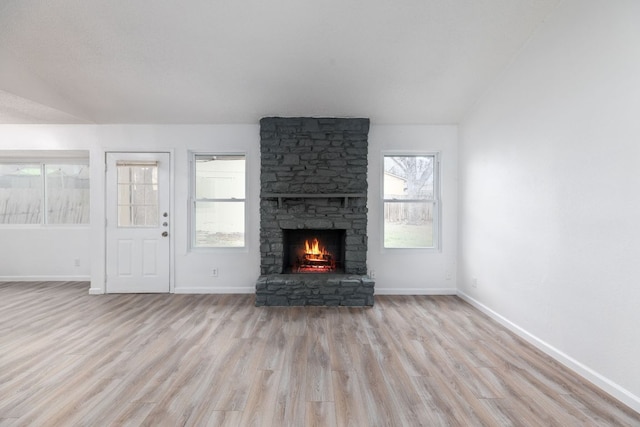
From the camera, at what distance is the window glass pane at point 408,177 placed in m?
4.88

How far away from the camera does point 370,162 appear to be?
476 centimetres

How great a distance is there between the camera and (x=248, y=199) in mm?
4746

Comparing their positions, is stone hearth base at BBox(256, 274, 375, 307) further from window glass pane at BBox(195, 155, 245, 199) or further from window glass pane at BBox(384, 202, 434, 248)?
window glass pane at BBox(195, 155, 245, 199)

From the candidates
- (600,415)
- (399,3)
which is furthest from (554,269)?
(399,3)

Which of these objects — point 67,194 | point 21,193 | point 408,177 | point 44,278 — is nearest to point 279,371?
point 408,177

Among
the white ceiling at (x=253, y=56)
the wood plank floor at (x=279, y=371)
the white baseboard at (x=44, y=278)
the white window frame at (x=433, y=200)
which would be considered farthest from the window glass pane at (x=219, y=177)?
the white baseboard at (x=44, y=278)

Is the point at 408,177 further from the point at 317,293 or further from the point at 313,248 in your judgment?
the point at 317,293

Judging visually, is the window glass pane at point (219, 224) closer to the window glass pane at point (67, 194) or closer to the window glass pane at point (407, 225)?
the window glass pane at point (407, 225)

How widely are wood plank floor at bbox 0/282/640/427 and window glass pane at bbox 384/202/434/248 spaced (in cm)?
114

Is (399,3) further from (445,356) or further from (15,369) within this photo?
(15,369)

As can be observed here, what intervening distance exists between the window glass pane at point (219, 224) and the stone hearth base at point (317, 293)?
1.00 m

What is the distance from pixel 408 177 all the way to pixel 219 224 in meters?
2.91

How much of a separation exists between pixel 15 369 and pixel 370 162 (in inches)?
169

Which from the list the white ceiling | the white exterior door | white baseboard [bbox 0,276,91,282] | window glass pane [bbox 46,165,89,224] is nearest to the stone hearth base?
the white exterior door
